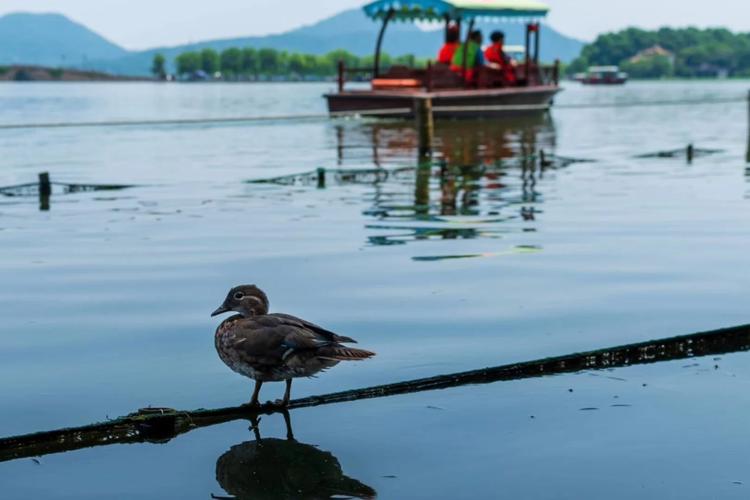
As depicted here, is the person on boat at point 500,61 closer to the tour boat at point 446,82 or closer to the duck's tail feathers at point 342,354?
the tour boat at point 446,82

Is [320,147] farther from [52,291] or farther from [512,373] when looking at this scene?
[512,373]

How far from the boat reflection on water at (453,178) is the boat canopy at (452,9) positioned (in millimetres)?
3733

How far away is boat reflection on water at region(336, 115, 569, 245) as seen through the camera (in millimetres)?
14594

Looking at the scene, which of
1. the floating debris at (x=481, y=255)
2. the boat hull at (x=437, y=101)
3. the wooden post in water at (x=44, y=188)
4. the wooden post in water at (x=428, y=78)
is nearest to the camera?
the floating debris at (x=481, y=255)

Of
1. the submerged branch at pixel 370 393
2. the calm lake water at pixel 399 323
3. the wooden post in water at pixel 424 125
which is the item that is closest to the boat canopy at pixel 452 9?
the wooden post in water at pixel 424 125

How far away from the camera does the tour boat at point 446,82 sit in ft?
127

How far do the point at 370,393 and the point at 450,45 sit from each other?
114 feet

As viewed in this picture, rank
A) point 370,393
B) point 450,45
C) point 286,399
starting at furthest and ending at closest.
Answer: point 450,45, point 370,393, point 286,399

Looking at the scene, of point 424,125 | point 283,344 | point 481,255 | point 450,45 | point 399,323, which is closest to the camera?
point 283,344

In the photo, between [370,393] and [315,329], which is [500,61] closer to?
[370,393]

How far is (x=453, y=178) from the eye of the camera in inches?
827

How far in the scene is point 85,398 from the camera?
686 centimetres

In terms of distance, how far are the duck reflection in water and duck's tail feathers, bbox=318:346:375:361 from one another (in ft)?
1.45

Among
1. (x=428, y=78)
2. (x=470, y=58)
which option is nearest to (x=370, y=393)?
(x=428, y=78)
